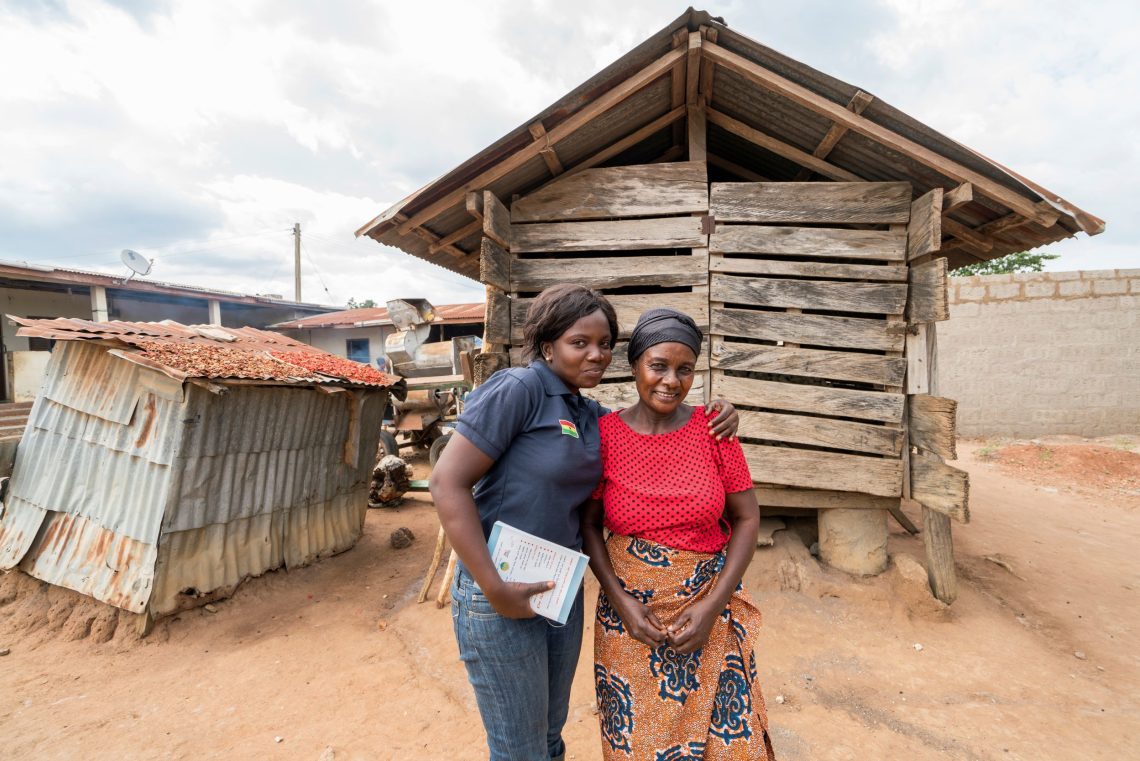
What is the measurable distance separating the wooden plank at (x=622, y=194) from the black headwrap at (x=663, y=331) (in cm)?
290

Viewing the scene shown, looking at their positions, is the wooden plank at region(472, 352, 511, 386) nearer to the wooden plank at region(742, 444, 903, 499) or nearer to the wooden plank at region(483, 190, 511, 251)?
the wooden plank at region(483, 190, 511, 251)

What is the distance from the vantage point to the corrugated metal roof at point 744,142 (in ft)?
12.2

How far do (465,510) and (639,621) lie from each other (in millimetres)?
710

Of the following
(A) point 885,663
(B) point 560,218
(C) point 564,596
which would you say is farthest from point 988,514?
(C) point 564,596

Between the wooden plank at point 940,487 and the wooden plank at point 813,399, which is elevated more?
the wooden plank at point 813,399

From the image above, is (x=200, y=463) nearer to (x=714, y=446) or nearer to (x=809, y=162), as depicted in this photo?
(x=714, y=446)

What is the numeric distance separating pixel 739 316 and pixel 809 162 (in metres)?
1.46

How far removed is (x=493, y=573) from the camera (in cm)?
147

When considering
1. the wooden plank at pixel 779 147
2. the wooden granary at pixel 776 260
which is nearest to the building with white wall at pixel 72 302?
the wooden granary at pixel 776 260

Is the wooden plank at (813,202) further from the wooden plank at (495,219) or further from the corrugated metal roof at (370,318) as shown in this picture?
the corrugated metal roof at (370,318)

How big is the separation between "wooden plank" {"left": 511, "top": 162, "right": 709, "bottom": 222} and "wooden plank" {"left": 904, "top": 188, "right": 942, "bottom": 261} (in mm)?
1606

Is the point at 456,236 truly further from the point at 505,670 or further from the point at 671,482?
the point at 505,670

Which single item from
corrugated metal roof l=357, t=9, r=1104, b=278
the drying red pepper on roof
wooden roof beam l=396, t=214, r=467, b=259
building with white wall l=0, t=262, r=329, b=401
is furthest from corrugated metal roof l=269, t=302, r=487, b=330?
corrugated metal roof l=357, t=9, r=1104, b=278

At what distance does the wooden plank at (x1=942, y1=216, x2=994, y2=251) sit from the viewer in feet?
14.8
